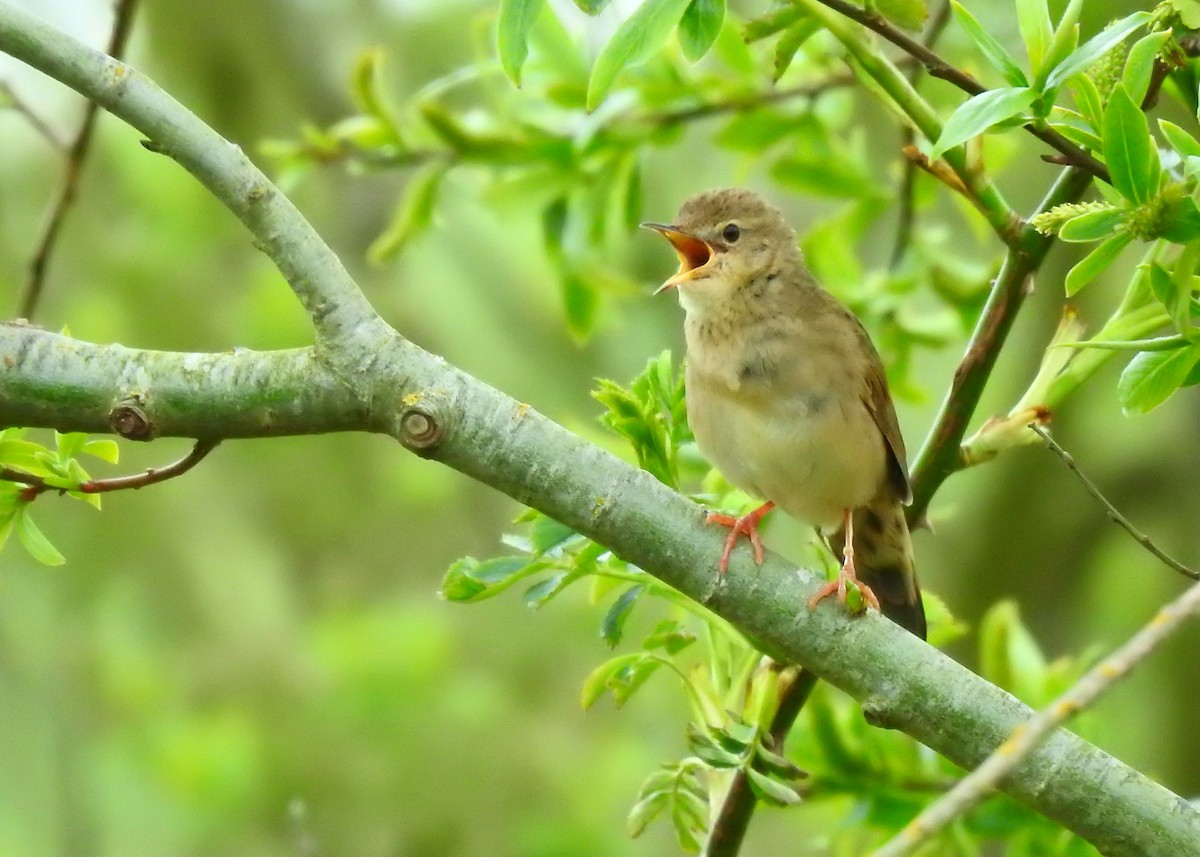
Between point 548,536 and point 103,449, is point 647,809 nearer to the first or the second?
point 548,536

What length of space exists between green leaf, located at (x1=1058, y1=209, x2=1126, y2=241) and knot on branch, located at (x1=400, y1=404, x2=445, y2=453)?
79 cm

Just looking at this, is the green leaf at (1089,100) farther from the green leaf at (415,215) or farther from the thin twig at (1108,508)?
the green leaf at (415,215)

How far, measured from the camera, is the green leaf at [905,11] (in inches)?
89.5

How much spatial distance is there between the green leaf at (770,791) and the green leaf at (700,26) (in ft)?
3.33

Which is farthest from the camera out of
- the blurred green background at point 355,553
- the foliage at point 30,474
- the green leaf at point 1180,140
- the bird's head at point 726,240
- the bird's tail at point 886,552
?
the blurred green background at point 355,553

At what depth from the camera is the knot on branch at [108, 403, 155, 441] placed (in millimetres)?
1775

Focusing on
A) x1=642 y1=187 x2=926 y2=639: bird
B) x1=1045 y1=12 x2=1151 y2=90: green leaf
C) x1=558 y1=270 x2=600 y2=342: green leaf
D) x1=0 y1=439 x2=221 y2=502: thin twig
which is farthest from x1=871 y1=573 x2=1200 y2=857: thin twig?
x1=558 y1=270 x2=600 y2=342: green leaf

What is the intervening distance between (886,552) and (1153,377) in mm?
1651

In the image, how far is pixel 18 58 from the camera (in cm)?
172

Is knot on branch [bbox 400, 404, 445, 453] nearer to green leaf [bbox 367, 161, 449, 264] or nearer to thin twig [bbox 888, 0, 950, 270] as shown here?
green leaf [bbox 367, 161, 449, 264]

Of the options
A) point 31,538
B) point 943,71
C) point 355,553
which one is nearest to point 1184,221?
point 943,71

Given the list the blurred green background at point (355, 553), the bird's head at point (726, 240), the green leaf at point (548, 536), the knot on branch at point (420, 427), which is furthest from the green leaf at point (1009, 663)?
the blurred green background at point (355, 553)

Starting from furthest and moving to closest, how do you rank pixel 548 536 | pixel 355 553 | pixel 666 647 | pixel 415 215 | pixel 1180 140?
pixel 355 553 → pixel 415 215 → pixel 666 647 → pixel 548 536 → pixel 1180 140

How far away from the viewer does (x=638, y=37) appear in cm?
196
